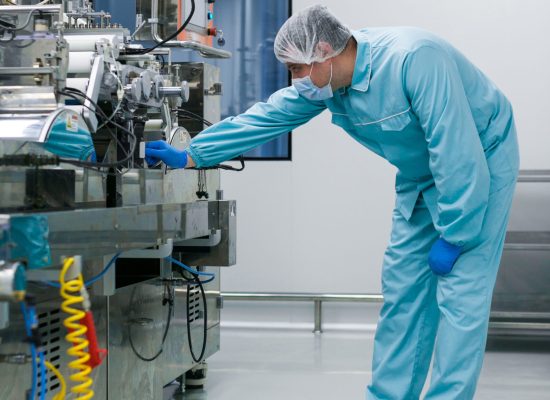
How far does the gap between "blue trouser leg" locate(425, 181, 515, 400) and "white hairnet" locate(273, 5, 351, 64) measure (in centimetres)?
55

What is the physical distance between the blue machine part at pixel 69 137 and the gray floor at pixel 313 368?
146 cm

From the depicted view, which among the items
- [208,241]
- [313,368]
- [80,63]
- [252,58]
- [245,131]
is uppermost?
[252,58]

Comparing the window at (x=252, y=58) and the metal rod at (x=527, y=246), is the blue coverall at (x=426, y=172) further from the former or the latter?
the window at (x=252, y=58)

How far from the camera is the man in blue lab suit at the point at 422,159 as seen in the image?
1.80 m

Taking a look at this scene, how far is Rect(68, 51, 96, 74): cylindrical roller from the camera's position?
1.85 meters

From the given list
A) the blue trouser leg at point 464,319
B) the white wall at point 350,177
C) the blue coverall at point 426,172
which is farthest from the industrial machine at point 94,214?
the white wall at point 350,177

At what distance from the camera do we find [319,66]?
194 cm

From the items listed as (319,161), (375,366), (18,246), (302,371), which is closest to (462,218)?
(375,366)

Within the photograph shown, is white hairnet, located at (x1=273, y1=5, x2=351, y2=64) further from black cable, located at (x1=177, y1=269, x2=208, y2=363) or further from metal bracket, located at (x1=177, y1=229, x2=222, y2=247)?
black cable, located at (x1=177, y1=269, x2=208, y2=363)

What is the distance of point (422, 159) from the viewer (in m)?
1.95

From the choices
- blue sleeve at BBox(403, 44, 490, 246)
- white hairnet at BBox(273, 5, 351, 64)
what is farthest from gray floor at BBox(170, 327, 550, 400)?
white hairnet at BBox(273, 5, 351, 64)

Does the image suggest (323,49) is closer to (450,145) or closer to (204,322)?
(450,145)

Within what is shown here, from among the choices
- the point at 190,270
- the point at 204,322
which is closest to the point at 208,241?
the point at 190,270

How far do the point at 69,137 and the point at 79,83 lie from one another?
26cm
